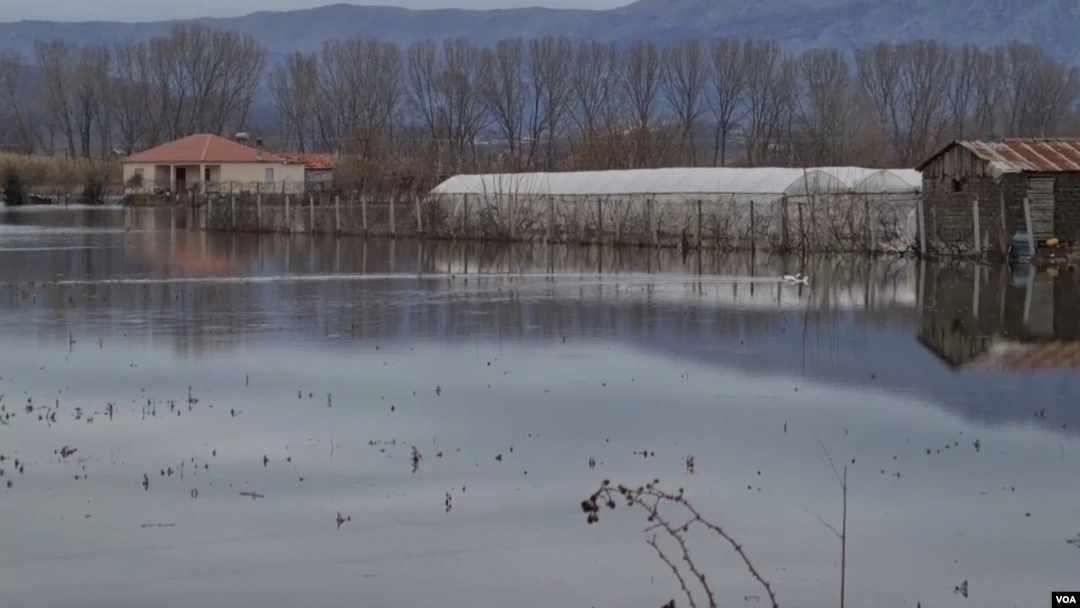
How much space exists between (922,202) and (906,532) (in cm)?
2972

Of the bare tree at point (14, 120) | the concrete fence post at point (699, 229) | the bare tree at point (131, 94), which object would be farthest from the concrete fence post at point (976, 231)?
the bare tree at point (14, 120)

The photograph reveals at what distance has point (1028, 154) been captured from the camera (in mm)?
36438

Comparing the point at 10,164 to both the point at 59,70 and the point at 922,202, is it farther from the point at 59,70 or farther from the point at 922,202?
the point at 922,202

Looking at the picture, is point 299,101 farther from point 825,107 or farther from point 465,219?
point 465,219

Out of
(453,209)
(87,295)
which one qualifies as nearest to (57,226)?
(453,209)

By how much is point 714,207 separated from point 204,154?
57.4m

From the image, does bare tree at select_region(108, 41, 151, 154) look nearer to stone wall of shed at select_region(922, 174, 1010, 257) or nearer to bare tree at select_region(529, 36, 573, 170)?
bare tree at select_region(529, 36, 573, 170)

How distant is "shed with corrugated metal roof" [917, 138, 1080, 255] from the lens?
35469mm

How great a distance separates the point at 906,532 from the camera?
1054 cm

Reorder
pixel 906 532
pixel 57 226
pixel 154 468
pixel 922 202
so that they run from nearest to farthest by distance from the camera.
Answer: pixel 906 532
pixel 154 468
pixel 922 202
pixel 57 226

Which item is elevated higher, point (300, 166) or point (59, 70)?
point (59, 70)

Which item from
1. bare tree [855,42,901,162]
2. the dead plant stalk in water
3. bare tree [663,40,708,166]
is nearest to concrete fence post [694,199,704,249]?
the dead plant stalk in water

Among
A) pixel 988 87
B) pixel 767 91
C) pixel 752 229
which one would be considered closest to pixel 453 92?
pixel 767 91

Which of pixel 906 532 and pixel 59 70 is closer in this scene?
pixel 906 532
